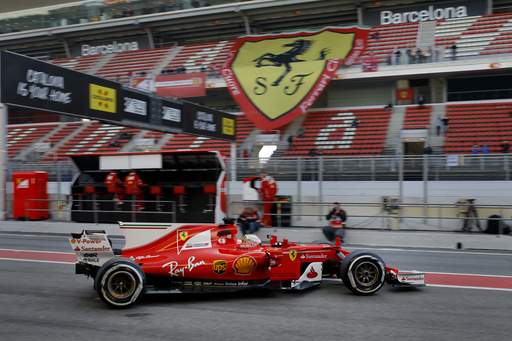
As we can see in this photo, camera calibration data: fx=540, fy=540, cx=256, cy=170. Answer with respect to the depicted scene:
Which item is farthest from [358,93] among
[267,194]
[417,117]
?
[267,194]

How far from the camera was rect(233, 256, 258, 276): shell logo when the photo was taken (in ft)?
25.1

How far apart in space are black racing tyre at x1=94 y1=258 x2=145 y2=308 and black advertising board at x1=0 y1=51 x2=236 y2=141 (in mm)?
6608

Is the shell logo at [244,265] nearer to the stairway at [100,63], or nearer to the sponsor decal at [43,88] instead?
the sponsor decal at [43,88]

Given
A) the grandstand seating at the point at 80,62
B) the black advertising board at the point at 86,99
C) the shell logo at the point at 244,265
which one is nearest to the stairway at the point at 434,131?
the black advertising board at the point at 86,99

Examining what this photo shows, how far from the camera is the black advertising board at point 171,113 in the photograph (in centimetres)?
1767

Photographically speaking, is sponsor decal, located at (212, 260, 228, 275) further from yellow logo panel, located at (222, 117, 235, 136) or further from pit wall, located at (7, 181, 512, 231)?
yellow logo panel, located at (222, 117, 235, 136)

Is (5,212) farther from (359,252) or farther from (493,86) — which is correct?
(493,86)

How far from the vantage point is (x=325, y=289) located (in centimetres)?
830

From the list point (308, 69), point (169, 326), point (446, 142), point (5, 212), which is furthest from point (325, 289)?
point (308, 69)

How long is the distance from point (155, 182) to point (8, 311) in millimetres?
11614

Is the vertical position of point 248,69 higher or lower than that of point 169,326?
higher

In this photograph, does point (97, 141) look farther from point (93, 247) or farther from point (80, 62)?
point (93, 247)

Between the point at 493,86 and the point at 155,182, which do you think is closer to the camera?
the point at 155,182

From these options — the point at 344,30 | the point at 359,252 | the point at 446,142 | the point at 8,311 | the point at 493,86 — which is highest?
the point at 344,30
